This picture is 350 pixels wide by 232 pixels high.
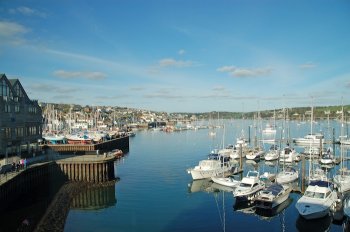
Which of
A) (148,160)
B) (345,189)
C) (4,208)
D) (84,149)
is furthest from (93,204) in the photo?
(84,149)

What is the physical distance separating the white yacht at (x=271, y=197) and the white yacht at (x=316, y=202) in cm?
315

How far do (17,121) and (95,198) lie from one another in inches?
692

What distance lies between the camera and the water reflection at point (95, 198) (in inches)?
1545

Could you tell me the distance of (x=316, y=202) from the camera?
33.2 meters

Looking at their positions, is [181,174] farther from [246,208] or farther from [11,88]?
[11,88]

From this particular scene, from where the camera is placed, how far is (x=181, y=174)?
5869cm

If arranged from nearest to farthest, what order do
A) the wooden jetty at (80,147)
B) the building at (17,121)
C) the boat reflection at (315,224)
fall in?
the boat reflection at (315,224) < the building at (17,121) < the wooden jetty at (80,147)

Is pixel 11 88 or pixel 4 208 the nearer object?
pixel 4 208

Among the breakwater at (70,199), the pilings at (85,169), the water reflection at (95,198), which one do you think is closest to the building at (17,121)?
the pilings at (85,169)

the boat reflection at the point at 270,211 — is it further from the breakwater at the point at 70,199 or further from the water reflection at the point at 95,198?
the breakwater at the point at 70,199

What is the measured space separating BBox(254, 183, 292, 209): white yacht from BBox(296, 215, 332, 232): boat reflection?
3.59m

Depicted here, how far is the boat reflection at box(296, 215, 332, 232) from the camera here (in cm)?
3138

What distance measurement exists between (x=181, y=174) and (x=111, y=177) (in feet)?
42.2

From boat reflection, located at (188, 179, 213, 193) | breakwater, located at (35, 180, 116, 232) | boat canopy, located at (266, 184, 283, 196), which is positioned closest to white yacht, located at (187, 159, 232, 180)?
boat reflection, located at (188, 179, 213, 193)
